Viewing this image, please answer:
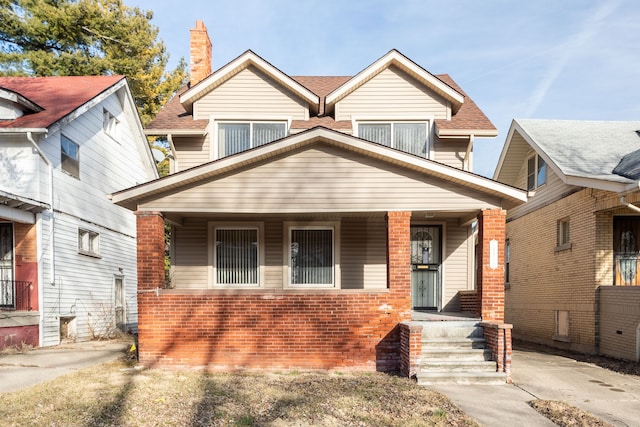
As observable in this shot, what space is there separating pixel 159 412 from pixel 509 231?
1425 centimetres

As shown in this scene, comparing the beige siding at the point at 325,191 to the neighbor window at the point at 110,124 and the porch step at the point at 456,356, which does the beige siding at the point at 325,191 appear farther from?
the neighbor window at the point at 110,124

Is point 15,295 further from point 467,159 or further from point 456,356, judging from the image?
point 467,159

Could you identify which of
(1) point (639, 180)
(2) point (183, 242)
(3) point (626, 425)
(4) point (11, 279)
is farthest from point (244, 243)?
(1) point (639, 180)

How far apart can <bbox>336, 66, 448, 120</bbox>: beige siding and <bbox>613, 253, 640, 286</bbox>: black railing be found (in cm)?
632

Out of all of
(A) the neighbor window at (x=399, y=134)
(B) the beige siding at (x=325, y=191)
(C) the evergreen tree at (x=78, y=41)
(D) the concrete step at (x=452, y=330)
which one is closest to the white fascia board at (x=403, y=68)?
(A) the neighbor window at (x=399, y=134)

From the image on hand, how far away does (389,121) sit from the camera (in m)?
11.0

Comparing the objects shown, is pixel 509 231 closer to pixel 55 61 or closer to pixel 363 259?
pixel 363 259

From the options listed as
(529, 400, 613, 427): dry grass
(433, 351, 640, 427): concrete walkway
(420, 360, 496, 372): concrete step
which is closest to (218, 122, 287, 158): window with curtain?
(420, 360, 496, 372): concrete step

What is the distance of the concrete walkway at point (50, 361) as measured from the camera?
7.35 meters

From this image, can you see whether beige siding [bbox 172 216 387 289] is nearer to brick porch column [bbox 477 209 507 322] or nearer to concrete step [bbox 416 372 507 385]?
brick porch column [bbox 477 209 507 322]

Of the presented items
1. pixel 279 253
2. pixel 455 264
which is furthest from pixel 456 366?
pixel 279 253

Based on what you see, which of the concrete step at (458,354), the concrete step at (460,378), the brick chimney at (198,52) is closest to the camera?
the concrete step at (460,378)

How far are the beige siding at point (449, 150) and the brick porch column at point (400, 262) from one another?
3.15 m

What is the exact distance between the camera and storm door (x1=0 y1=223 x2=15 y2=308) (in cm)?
1067
